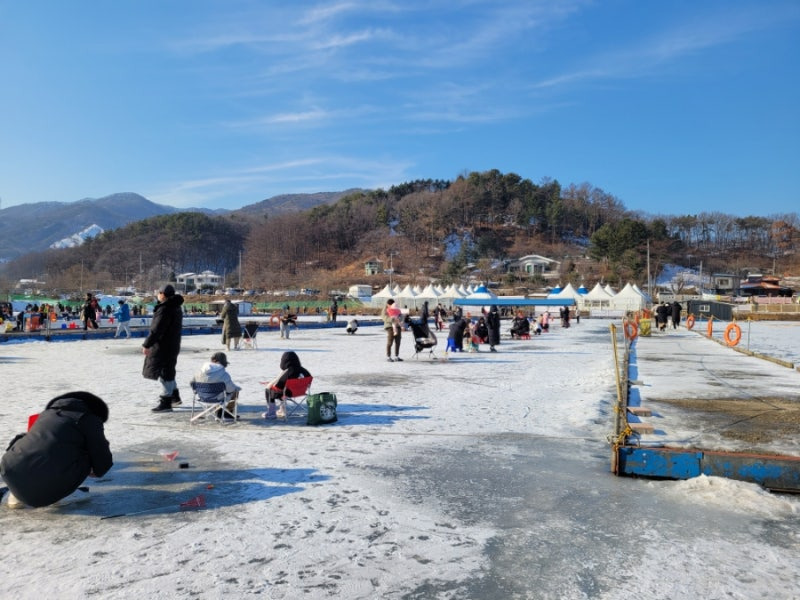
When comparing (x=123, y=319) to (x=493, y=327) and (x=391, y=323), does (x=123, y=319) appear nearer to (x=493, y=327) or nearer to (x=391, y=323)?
(x=391, y=323)

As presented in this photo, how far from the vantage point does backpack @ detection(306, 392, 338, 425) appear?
7.40m

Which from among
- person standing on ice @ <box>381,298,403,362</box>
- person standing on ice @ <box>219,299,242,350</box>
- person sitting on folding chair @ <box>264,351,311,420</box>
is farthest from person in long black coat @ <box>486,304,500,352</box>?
person sitting on folding chair @ <box>264,351,311,420</box>

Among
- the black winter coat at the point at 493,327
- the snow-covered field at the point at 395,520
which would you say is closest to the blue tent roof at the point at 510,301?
the black winter coat at the point at 493,327

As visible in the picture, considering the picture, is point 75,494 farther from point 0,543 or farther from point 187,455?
point 187,455

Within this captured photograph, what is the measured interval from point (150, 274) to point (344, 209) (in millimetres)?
42118

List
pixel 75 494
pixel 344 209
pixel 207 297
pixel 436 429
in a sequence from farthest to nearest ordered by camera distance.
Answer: pixel 344 209, pixel 207 297, pixel 436 429, pixel 75 494

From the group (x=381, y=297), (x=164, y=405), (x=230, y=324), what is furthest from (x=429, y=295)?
(x=164, y=405)

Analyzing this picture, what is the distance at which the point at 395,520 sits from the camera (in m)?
4.27

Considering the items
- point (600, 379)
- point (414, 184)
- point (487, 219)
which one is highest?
point (414, 184)

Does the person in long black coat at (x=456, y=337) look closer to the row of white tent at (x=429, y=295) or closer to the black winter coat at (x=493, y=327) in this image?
the black winter coat at (x=493, y=327)

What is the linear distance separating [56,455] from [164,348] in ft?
13.5

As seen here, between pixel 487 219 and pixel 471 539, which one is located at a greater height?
pixel 487 219

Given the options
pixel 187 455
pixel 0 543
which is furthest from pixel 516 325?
pixel 0 543

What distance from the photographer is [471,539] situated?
12.9ft
